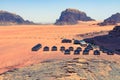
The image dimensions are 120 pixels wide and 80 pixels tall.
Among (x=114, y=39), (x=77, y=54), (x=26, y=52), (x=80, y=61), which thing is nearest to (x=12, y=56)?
(x=26, y=52)

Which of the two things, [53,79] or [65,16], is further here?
[65,16]

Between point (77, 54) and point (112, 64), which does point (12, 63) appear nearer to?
point (77, 54)

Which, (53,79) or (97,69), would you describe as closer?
(53,79)

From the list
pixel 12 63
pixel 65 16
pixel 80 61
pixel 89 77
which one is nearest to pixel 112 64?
pixel 80 61

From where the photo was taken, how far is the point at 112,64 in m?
39.3

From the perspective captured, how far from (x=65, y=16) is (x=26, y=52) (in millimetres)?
143502

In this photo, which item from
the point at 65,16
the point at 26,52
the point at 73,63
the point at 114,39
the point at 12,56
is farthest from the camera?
the point at 65,16

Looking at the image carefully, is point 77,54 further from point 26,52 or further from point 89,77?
point 89,77

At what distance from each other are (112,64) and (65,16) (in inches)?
6312

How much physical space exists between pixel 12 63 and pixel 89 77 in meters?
18.0

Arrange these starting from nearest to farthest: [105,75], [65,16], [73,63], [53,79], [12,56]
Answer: [53,79]
[105,75]
[73,63]
[12,56]
[65,16]

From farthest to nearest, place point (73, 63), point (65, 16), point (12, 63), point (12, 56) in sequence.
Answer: point (65, 16) → point (12, 56) → point (12, 63) → point (73, 63)

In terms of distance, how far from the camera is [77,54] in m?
52.2

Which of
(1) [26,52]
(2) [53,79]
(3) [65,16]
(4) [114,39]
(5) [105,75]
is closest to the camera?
(2) [53,79]
